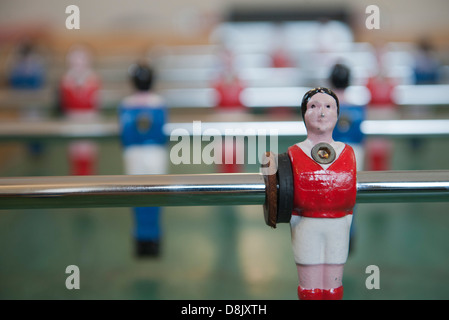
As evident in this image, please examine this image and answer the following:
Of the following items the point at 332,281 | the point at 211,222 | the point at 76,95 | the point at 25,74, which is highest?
the point at 25,74

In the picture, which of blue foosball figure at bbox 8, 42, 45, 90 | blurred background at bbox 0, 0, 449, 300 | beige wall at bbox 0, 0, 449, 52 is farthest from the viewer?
beige wall at bbox 0, 0, 449, 52

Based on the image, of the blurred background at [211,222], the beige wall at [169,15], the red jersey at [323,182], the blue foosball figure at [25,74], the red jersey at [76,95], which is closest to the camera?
the red jersey at [323,182]

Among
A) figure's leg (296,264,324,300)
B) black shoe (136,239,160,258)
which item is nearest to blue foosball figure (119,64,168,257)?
black shoe (136,239,160,258)

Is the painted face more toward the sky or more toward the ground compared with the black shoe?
more toward the sky

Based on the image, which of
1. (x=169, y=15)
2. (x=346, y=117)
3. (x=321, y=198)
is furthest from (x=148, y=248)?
(x=169, y=15)

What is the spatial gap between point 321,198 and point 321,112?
8 cm

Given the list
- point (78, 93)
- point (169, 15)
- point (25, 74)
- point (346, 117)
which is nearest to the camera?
point (346, 117)

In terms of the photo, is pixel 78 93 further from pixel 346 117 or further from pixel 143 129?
pixel 346 117

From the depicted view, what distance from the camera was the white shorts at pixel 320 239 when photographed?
0.46m

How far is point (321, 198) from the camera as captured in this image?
0.44 meters

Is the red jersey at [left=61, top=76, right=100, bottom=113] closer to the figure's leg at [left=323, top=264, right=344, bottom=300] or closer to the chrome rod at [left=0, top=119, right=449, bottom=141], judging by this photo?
the chrome rod at [left=0, top=119, right=449, bottom=141]

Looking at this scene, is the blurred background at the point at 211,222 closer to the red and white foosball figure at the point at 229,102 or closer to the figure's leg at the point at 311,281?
the red and white foosball figure at the point at 229,102

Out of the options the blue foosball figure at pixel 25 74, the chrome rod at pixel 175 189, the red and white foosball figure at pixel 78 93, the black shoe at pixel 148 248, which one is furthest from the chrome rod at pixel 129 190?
the blue foosball figure at pixel 25 74

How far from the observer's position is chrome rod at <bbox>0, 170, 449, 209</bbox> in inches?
18.2
